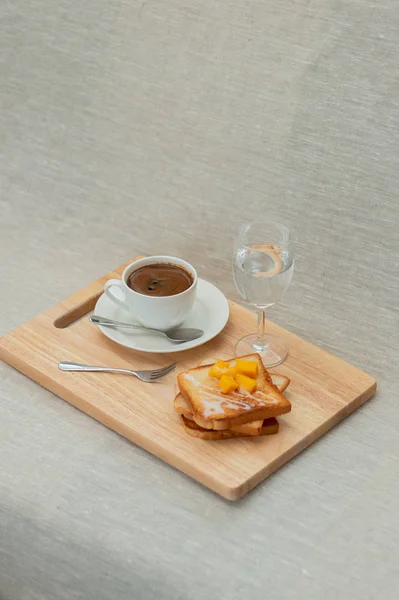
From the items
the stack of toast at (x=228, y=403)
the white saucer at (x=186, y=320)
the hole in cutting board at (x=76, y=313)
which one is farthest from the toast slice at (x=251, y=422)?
the hole in cutting board at (x=76, y=313)

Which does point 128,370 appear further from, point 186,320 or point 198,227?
point 198,227

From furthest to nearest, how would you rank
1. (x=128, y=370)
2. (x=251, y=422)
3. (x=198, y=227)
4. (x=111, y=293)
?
(x=198, y=227) → (x=111, y=293) → (x=128, y=370) → (x=251, y=422)

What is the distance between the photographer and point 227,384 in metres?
1.19

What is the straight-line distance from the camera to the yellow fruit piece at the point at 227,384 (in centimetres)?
119

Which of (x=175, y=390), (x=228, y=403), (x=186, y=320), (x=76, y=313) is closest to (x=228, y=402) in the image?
(x=228, y=403)

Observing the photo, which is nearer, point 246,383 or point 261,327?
point 246,383

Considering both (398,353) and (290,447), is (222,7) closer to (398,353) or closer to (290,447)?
(398,353)

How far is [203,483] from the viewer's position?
1.15m

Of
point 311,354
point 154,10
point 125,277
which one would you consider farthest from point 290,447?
point 154,10

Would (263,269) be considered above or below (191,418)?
above

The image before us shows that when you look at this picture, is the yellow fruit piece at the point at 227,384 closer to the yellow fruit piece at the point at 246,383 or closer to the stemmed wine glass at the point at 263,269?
the yellow fruit piece at the point at 246,383

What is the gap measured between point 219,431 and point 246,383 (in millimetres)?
67

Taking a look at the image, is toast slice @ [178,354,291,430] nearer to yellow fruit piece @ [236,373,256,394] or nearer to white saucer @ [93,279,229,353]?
yellow fruit piece @ [236,373,256,394]

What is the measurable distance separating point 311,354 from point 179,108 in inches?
17.7
